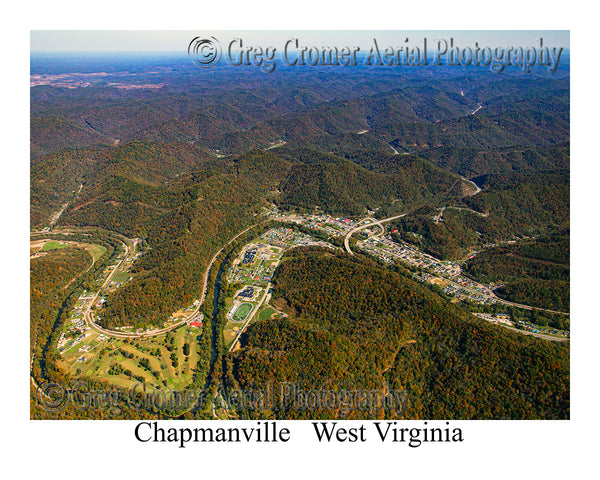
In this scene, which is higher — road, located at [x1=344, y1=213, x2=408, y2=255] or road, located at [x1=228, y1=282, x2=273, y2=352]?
road, located at [x1=344, y1=213, x2=408, y2=255]

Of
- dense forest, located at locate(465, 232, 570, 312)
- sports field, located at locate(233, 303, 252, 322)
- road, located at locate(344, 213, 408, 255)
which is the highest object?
road, located at locate(344, 213, 408, 255)

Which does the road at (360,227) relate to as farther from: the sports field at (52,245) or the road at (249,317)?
the sports field at (52,245)

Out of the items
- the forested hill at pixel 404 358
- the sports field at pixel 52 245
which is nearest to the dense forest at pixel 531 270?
the forested hill at pixel 404 358

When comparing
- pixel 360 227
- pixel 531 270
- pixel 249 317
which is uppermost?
pixel 360 227

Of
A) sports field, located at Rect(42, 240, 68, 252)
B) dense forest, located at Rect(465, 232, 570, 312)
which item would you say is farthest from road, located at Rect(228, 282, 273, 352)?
sports field, located at Rect(42, 240, 68, 252)

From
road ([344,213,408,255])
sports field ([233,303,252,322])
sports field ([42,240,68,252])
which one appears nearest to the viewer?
sports field ([233,303,252,322])

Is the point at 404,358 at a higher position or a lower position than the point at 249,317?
lower

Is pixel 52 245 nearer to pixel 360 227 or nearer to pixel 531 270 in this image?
pixel 360 227

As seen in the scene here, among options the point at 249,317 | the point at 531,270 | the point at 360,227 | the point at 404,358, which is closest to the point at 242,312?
the point at 249,317

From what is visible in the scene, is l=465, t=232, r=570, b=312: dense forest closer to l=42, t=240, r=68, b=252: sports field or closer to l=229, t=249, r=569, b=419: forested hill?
l=229, t=249, r=569, b=419: forested hill
